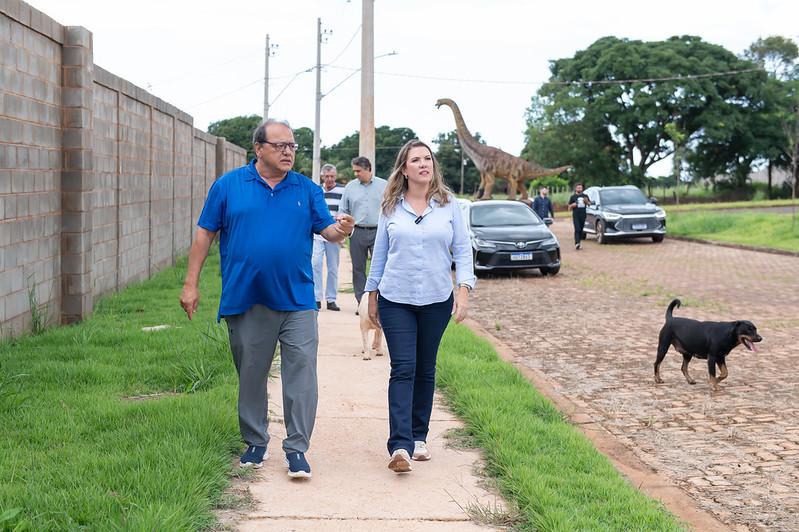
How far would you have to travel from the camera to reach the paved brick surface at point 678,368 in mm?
5730

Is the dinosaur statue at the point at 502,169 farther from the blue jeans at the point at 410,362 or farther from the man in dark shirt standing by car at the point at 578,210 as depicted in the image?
the blue jeans at the point at 410,362

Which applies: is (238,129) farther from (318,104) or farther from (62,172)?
(62,172)

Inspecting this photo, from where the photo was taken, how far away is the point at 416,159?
5660 mm

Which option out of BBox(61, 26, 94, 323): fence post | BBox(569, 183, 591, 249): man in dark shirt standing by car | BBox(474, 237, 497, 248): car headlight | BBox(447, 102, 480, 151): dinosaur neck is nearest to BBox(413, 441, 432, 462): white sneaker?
BBox(61, 26, 94, 323): fence post

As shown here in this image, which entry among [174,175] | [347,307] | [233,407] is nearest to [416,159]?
[233,407]

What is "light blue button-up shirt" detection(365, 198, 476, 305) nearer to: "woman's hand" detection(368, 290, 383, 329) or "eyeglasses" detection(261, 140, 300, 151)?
"woman's hand" detection(368, 290, 383, 329)

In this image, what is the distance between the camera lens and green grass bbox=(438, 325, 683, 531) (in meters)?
4.59

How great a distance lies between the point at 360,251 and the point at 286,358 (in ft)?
18.2

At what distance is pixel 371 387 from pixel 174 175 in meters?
11.1

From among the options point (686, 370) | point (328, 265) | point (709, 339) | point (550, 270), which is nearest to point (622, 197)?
point (550, 270)

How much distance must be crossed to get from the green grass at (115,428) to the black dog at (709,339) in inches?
143

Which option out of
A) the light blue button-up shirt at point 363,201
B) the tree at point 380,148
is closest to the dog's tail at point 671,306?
the light blue button-up shirt at point 363,201

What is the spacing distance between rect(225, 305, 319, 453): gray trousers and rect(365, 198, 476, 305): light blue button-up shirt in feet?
1.70

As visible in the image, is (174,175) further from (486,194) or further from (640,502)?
(486,194)
